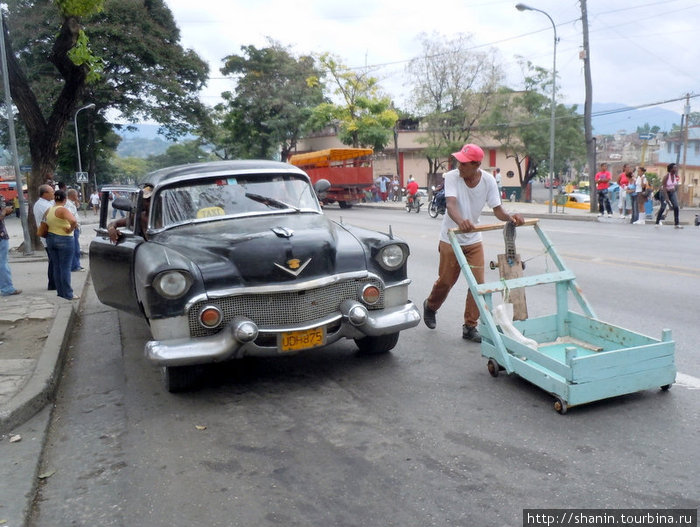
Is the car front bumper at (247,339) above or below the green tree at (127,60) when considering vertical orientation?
below

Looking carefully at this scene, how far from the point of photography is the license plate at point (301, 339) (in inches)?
186

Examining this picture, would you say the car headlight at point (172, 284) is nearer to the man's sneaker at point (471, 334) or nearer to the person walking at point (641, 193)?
the man's sneaker at point (471, 334)

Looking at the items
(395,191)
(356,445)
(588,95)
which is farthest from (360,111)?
(356,445)

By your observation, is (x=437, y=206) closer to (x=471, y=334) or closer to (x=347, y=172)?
(x=347, y=172)

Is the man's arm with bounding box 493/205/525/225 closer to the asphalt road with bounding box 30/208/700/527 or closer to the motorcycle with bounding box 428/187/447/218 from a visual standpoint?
the asphalt road with bounding box 30/208/700/527

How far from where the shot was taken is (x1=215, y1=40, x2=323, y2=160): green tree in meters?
51.3

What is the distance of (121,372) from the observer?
5.78m

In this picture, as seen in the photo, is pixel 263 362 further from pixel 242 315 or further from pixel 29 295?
pixel 29 295

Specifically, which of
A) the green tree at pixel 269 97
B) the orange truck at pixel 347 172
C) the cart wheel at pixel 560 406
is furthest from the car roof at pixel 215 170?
the green tree at pixel 269 97

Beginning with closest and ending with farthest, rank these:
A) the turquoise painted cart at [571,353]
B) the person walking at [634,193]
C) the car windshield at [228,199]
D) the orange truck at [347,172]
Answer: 1. the turquoise painted cart at [571,353]
2. the car windshield at [228,199]
3. the person walking at [634,193]
4. the orange truck at [347,172]

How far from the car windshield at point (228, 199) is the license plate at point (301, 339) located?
157 cm

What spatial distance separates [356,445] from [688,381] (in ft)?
8.33

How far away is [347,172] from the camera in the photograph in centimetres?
3300

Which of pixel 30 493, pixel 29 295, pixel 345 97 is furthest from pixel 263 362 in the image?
pixel 345 97
